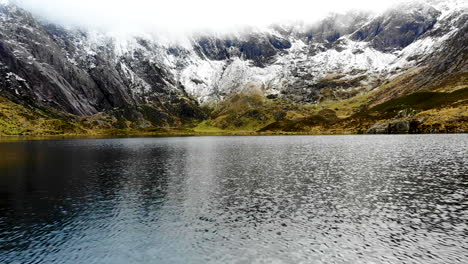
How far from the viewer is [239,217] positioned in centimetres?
4138

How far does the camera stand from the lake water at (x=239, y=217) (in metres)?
30.3

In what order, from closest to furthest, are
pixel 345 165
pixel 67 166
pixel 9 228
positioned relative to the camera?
1. pixel 9 228
2. pixel 345 165
3. pixel 67 166

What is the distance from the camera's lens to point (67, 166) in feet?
300

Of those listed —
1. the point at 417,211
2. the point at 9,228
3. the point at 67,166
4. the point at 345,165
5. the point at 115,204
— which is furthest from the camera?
the point at 67,166

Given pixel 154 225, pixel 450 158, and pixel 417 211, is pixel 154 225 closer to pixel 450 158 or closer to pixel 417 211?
pixel 417 211

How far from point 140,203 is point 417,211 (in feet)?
131

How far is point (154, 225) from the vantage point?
39062mm

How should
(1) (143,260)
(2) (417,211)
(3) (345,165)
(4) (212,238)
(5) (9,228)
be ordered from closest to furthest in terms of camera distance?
(1) (143,260), (4) (212,238), (5) (9,228), (2) (417,211), (3) (345,165)

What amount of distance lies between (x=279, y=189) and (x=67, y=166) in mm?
66204

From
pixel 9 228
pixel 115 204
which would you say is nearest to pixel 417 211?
pixel 115 204

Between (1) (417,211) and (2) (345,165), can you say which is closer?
(1) (417,211)

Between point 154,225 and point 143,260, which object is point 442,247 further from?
point 154,225

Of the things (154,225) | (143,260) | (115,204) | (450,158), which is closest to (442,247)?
(143,260)

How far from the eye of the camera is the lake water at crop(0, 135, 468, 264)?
3027 cm
